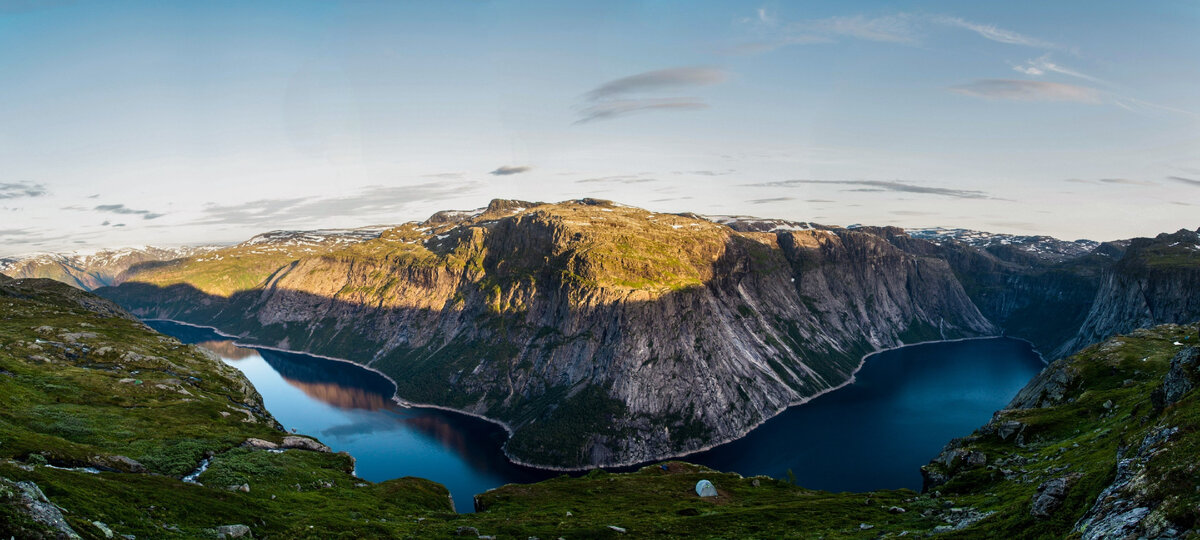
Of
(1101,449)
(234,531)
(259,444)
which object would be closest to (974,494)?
(1101,449)

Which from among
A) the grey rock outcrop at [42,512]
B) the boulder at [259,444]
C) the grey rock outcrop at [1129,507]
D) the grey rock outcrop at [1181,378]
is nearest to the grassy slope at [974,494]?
the grey rock outcrop at [1129,507]

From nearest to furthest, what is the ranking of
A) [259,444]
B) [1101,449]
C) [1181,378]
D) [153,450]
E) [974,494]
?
[1181,378], [1101,449], [153,450], [974,494], [259,444]

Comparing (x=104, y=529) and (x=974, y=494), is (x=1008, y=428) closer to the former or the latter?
(x=974, y=494)

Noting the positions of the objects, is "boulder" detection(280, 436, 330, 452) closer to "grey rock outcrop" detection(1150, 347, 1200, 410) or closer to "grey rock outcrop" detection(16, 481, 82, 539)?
"grey rock outcrop" detection(16, 481, 82, 539)

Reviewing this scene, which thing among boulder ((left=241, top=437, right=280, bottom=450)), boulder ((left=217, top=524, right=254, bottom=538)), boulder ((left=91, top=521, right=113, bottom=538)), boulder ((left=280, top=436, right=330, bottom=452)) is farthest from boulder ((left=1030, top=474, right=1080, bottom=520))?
boulder ((left=280, top=436, right=330, bottom=452))

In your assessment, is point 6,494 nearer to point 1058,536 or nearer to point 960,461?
point 1058,536
